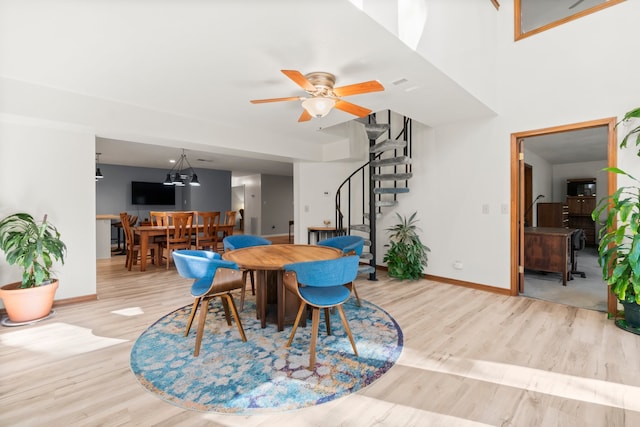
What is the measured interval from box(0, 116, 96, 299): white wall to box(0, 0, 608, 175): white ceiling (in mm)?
428

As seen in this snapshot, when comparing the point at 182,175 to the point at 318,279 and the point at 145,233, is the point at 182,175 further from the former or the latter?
the point at 318,279

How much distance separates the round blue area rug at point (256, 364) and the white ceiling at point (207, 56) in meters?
2.46

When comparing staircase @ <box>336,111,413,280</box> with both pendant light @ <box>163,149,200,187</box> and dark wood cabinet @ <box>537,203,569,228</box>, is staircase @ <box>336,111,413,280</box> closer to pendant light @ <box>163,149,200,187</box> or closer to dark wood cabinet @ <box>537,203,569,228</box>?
pendant light @ <box>163,149,200,187</box>

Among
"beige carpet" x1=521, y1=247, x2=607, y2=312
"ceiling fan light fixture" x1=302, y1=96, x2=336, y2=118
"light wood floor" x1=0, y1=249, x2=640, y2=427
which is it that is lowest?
"light wood floor" x1=0, y1=249, x2=640, y2=427

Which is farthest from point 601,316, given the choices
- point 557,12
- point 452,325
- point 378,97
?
point 557,12

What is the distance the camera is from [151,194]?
944 cm

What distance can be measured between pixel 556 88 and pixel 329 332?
393 centimetres

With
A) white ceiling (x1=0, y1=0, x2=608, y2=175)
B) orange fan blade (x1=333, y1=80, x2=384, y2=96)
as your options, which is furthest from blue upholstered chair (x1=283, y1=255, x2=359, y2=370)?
white ceiling (x1=0, y1=0, x2=608, y2=175)

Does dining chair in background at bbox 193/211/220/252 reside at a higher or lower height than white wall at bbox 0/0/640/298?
lower

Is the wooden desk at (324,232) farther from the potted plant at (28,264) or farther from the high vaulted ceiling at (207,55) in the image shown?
the potted plant at (28,264)

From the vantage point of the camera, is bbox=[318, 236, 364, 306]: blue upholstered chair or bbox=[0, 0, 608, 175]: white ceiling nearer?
bbox=[0, 0, 608, 175]: white ceiling

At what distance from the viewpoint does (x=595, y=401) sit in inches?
69.2

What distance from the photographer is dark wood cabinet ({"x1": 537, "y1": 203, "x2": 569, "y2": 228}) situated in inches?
290

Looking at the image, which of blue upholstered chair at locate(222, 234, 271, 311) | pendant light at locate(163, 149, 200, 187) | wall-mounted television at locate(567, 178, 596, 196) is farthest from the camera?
wall-mounted television at locate(567, 178, 596, 196)
